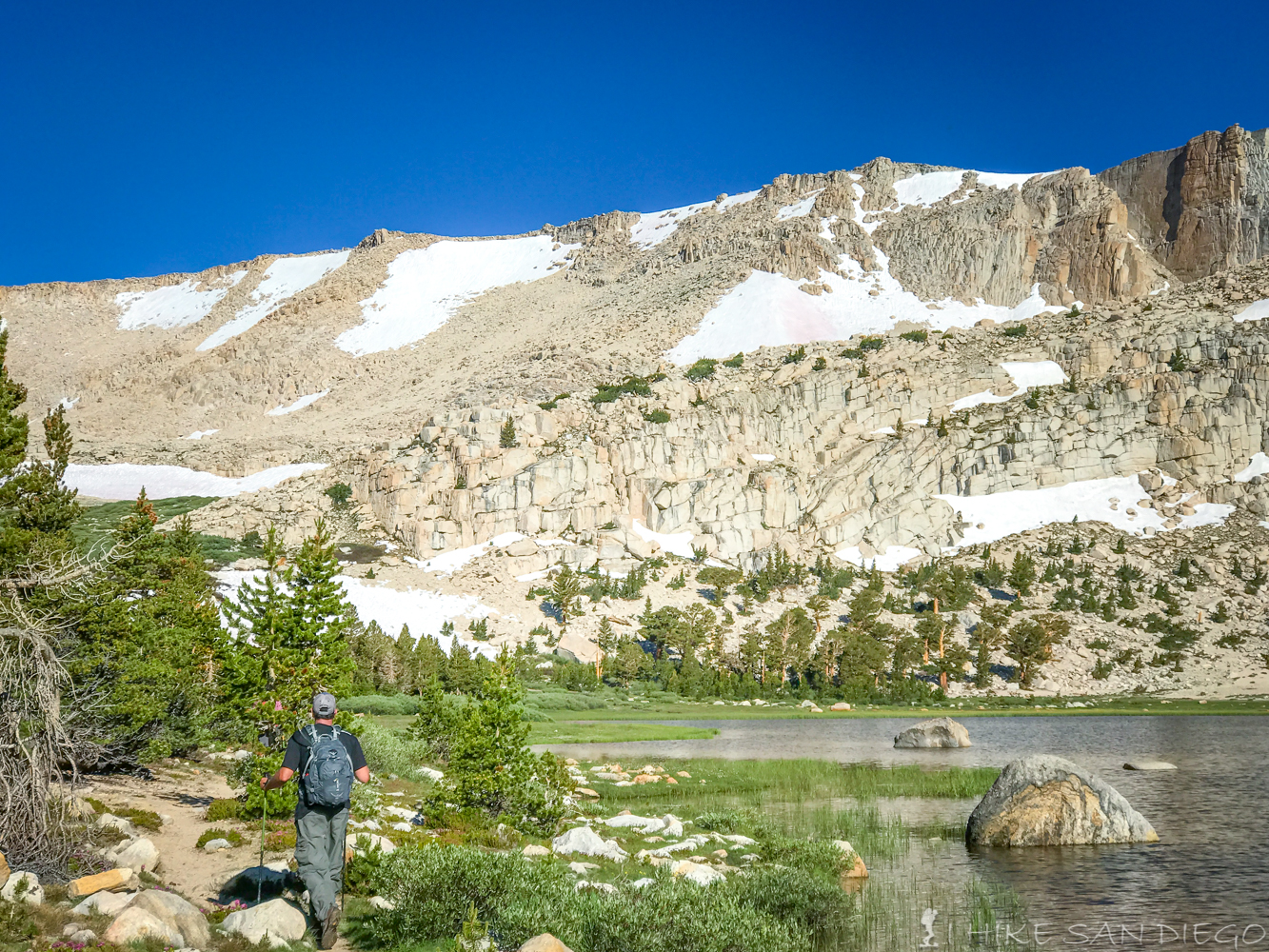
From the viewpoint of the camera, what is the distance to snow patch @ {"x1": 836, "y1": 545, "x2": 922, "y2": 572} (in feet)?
297

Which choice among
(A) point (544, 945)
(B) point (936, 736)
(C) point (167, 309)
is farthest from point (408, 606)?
(C) point (167, 309)

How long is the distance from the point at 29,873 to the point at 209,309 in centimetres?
20352

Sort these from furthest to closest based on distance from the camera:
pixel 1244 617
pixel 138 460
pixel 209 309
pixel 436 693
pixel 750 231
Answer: pixel 209 309, pixel 750 231, pixel 138 460, pixel 1244 617, pixel 436 693

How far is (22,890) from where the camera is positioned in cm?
886

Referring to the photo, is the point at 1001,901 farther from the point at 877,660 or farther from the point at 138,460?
the point at 138,460

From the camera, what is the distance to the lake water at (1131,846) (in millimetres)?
13008

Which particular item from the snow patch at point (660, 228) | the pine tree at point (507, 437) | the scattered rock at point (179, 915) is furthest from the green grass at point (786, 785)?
the snow patch at point (660, 228)

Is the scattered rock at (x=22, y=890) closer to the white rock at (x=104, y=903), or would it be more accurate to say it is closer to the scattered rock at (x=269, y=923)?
the white rock at (x=104, y=903)

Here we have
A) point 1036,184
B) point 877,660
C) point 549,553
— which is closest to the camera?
point 877,660

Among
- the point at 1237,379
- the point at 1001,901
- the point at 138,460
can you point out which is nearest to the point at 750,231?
the point at 1237,379

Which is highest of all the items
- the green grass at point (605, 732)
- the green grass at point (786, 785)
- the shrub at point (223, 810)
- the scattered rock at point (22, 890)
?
the scattered rock at point (22, 890)

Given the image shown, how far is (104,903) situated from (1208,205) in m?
166

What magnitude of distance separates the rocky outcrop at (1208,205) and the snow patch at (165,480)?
428 feet

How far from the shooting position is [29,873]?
9.12 meters
